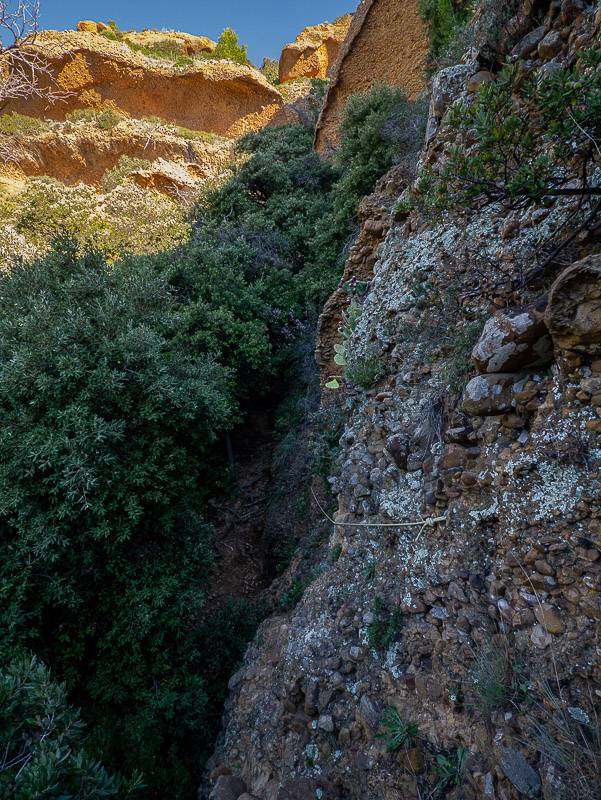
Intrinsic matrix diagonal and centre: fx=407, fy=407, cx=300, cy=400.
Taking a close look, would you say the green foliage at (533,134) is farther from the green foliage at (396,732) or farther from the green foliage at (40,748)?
the green foliage at (40,748)

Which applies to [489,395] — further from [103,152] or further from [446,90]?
[103,152]

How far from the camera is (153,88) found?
56.4 feet

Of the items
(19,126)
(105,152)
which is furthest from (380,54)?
(19,126)

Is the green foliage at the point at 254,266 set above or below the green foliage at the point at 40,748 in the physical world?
above

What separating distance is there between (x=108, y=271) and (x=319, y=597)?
5.73 metres

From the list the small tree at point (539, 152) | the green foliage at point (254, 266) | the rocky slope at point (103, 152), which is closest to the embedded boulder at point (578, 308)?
the small tree at point (539, 152)

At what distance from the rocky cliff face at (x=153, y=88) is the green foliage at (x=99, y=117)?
623 mm

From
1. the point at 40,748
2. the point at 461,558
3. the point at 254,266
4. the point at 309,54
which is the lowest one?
the point at 461,558

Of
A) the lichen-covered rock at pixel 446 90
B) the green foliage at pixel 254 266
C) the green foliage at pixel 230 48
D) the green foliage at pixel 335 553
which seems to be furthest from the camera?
the green foliage at pixel 230 48

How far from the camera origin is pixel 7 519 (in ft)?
14.0

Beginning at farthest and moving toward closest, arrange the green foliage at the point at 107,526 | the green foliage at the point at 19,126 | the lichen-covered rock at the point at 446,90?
the green foliage at the point at 19,126
the lichen-covered rock at the point at 446,90
the green foliage at the point at 107,526

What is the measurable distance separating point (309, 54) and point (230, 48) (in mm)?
4487

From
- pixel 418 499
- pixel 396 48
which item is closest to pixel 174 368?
pixel 418 499

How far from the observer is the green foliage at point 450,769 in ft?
→ 7.11
